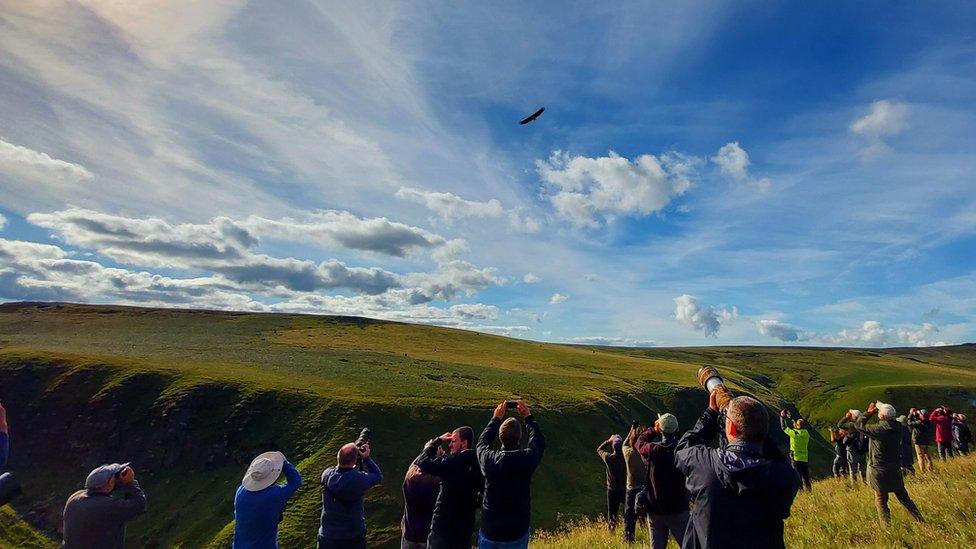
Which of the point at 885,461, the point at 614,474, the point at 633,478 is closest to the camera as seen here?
the point at 885,461

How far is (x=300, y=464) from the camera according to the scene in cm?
3381

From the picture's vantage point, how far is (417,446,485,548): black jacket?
703cm

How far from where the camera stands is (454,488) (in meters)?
7.11

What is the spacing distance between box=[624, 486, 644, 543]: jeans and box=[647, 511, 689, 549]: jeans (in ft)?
6.01

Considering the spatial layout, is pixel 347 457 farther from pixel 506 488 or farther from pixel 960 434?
pixel 960 434

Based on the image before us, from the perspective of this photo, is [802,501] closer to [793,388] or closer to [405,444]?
[405,444]

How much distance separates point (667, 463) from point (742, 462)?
3.85 m

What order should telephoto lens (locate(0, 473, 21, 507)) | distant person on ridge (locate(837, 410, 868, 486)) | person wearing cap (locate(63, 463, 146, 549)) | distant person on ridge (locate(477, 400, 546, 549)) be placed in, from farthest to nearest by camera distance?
1. distant person on ridge (locate(837, 410, 868, 486))
2. person wearing cap (locate(63, 463, 146, 549))
3. distant person on ridge (locate(477, 400, 546, 549))
4. telephoto lens (locate(0, 473, 21, 507))

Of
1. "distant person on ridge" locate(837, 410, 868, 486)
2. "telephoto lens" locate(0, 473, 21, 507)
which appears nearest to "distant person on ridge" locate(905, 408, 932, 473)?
"distant person on ridge" locate(837, 410, 868, 486)

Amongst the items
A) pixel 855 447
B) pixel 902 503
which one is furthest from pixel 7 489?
pixel 855 447

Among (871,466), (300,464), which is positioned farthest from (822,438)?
(871,466)

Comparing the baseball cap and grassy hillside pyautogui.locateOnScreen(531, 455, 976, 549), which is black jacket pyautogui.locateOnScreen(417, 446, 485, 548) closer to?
grassy hillside pyautogui.locateOnScreen(531, 455, 976, 549)

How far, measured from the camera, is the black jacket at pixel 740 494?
14.0ft

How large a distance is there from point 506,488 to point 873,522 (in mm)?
7085
